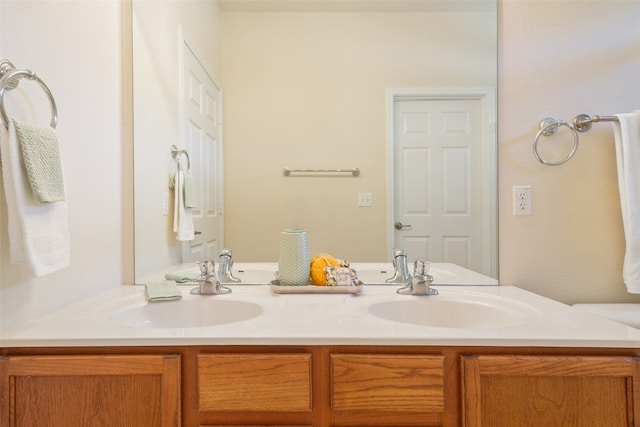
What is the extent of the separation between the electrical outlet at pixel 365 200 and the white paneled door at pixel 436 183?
0.10 m

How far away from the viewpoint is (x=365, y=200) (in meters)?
1.32

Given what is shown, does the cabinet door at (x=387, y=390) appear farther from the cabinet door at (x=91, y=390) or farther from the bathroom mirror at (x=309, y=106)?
the bathroom mirror at (x=309, y=106)

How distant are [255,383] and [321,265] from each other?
1.67ft

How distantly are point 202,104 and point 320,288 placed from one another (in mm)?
887

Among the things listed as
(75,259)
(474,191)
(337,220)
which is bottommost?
(75,259)

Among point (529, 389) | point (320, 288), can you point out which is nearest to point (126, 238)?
point (320, 288)

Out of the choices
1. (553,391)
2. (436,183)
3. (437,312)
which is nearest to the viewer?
(553,391)

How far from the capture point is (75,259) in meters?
1.03

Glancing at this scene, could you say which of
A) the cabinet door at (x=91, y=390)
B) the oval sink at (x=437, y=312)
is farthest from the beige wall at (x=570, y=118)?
the cabinet door at (x=91, y=390)

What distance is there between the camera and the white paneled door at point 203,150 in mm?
1334

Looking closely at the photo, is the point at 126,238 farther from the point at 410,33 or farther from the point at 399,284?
the point at 410,33

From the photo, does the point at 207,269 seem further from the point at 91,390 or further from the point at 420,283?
the point at 420,283

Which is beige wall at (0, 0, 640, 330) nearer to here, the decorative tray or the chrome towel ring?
the chrome towel ring

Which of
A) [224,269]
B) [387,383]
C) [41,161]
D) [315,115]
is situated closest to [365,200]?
[315,115]
